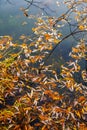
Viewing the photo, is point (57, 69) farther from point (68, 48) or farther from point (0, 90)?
point (0, 90)

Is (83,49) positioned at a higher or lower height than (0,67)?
higher

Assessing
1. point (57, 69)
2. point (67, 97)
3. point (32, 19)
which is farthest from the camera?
point (32, 19)

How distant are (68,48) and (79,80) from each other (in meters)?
3.95

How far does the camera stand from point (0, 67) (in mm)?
4863

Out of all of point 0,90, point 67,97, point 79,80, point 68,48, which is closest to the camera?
point 0,90

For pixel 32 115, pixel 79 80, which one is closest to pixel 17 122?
pixel 32 115

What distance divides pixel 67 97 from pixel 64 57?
3.88 metres

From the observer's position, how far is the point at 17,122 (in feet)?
18.7

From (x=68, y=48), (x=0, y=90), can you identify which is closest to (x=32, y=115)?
(x=0, y=90)

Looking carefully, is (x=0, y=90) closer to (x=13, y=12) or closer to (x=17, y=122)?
(x=17, y=122)

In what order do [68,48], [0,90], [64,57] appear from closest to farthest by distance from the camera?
[0,90] → [64,57] → [68,48]

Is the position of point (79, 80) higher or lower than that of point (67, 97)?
higher

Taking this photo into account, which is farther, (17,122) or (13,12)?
(13,12)

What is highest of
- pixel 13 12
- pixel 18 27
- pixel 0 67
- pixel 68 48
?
pixel 13 12
